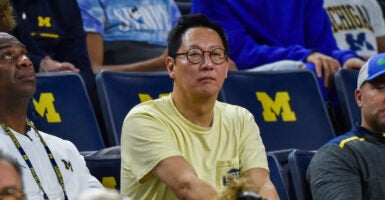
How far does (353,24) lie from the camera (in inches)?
259

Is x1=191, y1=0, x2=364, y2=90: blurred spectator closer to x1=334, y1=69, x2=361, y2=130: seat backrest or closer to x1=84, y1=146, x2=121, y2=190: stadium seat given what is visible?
x1=334, y1=69, x2=361, y2=130: seat backrest

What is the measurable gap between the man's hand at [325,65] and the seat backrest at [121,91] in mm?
940

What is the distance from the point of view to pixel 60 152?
4.04 meters

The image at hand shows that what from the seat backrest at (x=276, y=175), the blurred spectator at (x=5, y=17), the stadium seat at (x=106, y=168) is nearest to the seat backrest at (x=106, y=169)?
the stadium seat at (x=106, y=168)

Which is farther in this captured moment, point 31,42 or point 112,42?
point 112,42

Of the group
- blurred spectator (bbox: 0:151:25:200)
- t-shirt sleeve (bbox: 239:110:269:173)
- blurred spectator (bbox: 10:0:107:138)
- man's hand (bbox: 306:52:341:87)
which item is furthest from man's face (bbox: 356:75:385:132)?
blurred spectator (bbox: 0:151:25:200)

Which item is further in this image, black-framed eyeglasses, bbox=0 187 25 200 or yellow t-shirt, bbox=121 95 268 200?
yellow t-shirt, bbox=121 95 268 200

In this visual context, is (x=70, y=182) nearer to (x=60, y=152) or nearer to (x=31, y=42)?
(x=60, y=152)

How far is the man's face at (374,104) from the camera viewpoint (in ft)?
14.7

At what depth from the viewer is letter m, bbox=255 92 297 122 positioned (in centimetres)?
534

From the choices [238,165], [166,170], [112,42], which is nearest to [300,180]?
[238,165]

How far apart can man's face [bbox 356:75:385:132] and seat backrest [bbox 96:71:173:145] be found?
106cm

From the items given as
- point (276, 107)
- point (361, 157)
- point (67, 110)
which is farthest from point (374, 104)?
point (67, 110)

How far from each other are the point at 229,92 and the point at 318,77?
691 mm
